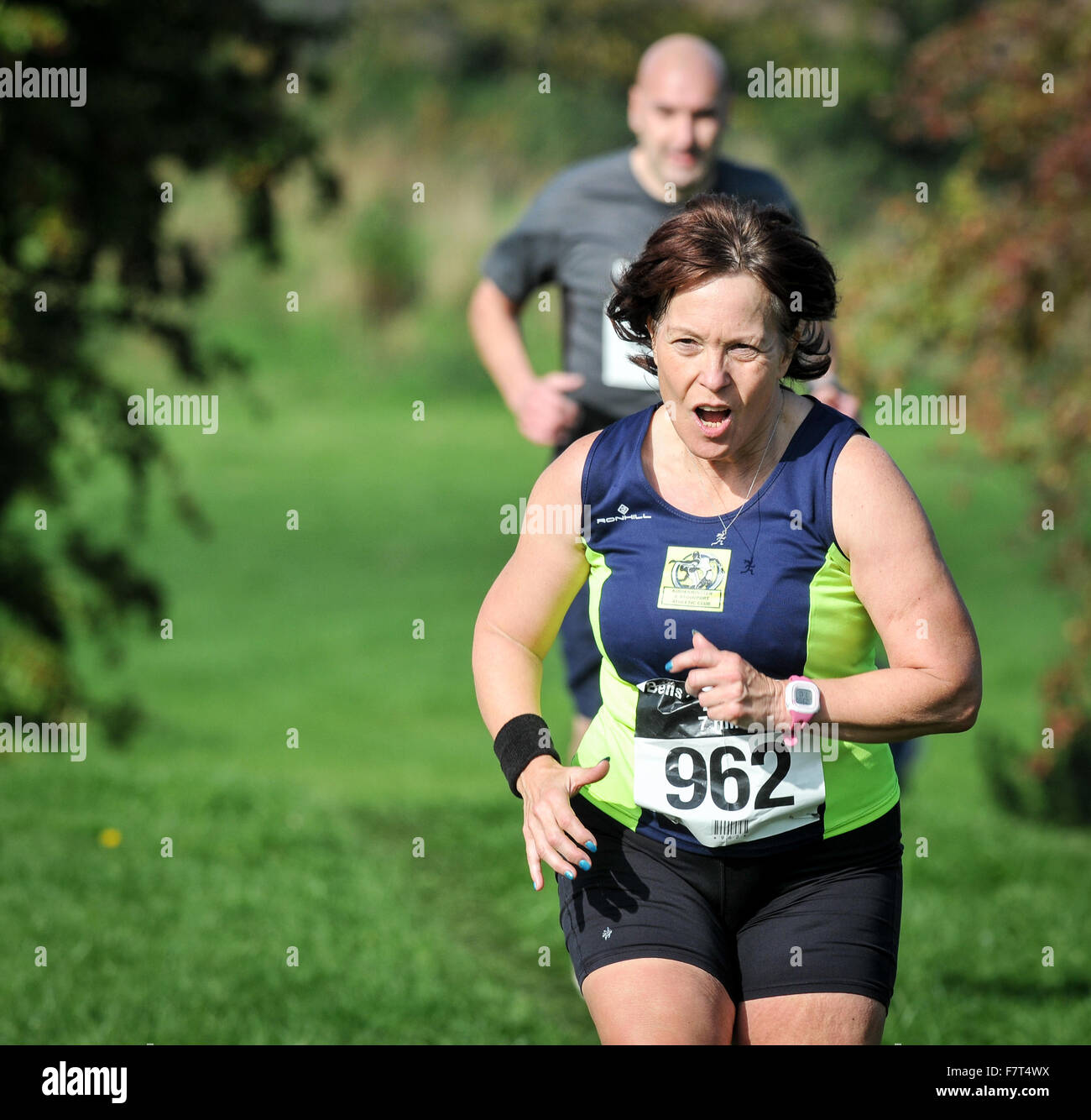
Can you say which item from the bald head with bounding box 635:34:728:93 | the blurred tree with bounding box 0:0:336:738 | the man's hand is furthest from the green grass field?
the bald head with bounding box 635:34:728:93

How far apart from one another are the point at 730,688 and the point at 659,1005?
0.57 metres

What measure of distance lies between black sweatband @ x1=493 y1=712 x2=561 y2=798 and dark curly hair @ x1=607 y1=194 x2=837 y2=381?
30.4 inches

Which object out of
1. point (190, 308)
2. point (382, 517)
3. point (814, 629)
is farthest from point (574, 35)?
point (814, 629)

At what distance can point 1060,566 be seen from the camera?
9047 mm

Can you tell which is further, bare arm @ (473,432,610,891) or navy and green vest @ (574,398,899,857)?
bare arm @ (473,432,610,891)

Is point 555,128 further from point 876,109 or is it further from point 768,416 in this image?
point 768,416

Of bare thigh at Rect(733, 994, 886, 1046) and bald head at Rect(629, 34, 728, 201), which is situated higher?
bald head at Rect(629, 34, 728, 201)

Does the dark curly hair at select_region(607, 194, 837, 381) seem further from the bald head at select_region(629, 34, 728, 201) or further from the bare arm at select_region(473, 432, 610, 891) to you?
the bald head at select_region(629, 34, 728, 201)

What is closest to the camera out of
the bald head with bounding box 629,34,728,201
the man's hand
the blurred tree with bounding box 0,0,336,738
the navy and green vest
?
the navy and green vest

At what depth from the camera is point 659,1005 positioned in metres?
2.75

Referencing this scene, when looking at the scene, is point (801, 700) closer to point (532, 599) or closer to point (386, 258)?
point (532, 599)

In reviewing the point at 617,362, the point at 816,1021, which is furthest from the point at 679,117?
the point at 816,1021

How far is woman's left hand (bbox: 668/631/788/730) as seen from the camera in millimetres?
2623
